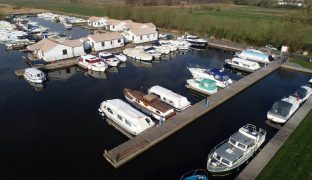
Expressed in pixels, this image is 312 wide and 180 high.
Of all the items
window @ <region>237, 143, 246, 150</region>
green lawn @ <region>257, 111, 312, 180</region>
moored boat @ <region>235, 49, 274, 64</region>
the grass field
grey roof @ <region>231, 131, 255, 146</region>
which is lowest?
green lawn @ <region>257, 111, 312, 180</region>

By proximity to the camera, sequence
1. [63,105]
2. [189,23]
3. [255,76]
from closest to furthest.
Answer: [63,105] < [255,76] < [189,23]

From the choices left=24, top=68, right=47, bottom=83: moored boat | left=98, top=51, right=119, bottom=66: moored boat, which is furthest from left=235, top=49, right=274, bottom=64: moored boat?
left=24, top=68, right=47, bottom=83: moored boat

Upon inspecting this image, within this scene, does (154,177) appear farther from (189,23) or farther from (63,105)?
(189,23)

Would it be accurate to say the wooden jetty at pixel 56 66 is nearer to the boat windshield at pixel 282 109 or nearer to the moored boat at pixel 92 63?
the moored boat at pixel 92 63

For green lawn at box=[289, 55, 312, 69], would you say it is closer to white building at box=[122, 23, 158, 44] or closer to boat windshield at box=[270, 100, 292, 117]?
boat windshield at box=[270, 100, 292, 117]

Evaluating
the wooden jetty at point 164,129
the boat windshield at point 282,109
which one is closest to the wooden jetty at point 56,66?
the wooden jetty at point 164,129

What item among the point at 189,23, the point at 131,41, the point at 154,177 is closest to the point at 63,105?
the point at 154,177
